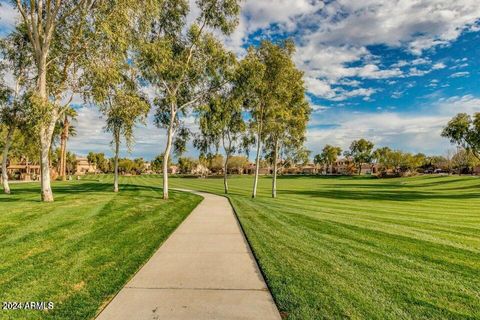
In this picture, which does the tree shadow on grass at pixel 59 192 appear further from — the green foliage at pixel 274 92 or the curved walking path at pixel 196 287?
the curved walking path at pixel 196 287

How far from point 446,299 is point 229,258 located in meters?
4.22

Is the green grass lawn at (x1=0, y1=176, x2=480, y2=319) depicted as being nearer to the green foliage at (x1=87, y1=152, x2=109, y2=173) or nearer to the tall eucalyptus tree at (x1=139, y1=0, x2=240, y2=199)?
the tall eucalyptus tree at (x1=139, y1=0, x2=240, y2=199)

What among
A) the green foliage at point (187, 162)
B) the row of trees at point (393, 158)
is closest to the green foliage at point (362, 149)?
the row of trees at point (393, 158)

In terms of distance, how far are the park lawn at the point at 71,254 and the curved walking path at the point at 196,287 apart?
1.17ft

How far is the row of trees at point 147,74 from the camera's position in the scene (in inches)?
543

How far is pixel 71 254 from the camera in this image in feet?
21.2

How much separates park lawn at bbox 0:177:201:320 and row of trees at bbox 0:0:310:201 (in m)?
5.79

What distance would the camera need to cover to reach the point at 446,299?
452 centimetres

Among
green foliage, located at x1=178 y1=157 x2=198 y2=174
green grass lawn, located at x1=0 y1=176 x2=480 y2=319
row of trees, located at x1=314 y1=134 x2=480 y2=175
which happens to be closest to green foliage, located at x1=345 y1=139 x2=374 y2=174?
row of trees, located at x1=314 y1=134 x2=480 y2=175

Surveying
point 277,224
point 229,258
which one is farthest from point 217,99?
point 229,258

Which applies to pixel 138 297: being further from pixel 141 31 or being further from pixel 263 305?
pixel 141 31

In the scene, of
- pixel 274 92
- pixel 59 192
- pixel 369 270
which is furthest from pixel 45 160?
pixel 274 92

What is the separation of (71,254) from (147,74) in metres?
14.9

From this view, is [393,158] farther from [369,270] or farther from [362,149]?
[369,270]
